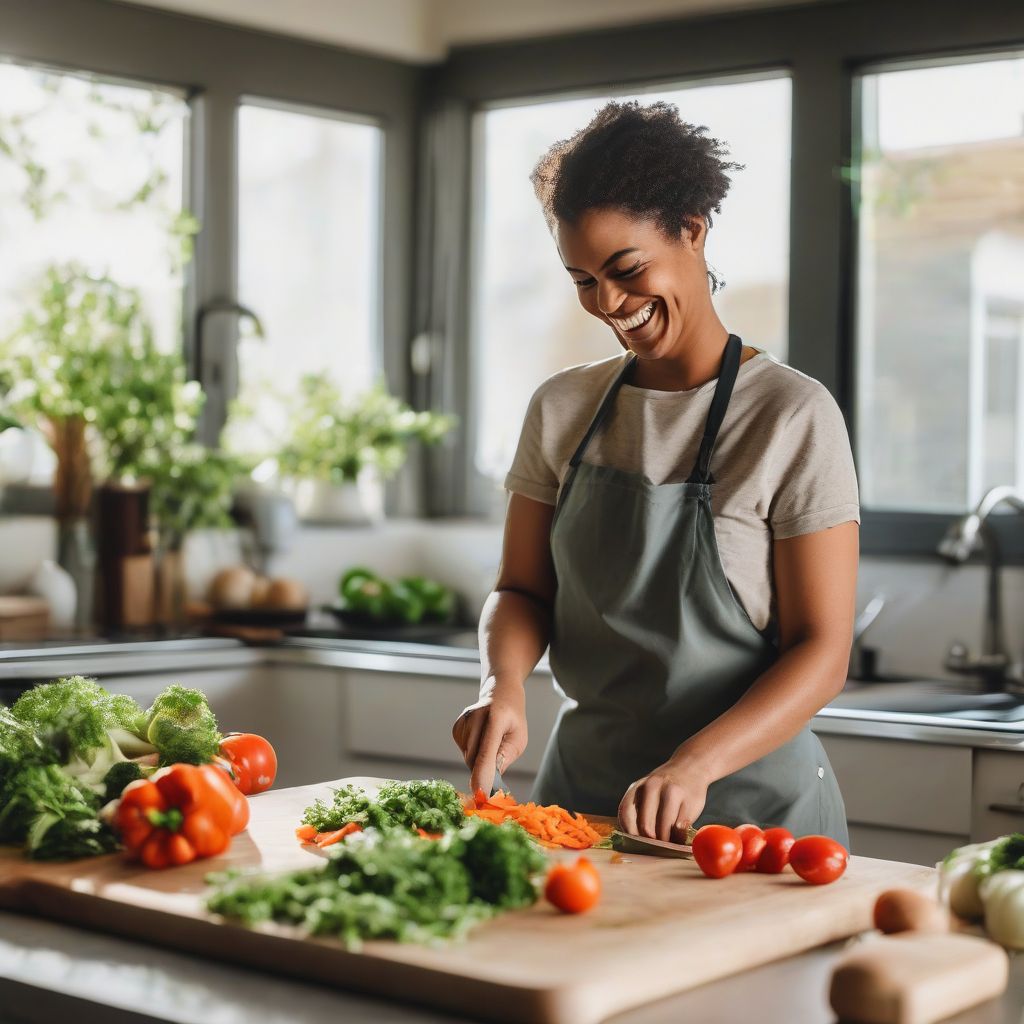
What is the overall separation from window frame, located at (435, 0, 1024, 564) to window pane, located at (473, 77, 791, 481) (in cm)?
7

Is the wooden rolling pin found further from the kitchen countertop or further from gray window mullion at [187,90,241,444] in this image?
gray window mullion at [187,90,241,444]

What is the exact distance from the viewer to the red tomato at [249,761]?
1.95 metres

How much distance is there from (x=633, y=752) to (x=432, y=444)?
2084 millimetres

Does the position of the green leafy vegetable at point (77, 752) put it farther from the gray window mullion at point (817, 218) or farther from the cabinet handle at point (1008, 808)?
the gray window mullion at point (817, 218)

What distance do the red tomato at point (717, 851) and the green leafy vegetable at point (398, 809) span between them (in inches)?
10.7

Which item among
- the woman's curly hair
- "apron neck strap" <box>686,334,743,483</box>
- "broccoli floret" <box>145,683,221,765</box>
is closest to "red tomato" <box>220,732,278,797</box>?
"broccoli floret" <box>145,683,221,765</box>

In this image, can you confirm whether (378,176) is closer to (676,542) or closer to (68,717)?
(676,542)

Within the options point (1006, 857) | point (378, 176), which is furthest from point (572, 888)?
point (378, 176)

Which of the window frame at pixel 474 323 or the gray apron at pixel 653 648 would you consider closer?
the gray apron at pixel 653 648

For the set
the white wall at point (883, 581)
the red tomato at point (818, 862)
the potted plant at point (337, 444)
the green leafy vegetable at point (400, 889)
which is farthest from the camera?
the potted plant at point (337, 444)

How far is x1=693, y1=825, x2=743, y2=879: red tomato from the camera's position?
5.02ft

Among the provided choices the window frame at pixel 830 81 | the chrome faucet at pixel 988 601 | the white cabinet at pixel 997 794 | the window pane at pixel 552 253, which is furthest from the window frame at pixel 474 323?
the white cabinet at pixel 997 794

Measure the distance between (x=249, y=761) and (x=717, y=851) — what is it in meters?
0.68

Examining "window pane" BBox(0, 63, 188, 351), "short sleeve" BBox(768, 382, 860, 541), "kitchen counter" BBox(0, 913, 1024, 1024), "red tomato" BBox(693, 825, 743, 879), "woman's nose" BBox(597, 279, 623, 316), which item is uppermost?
"window pane" BBox(0, 63, 188, 351)
